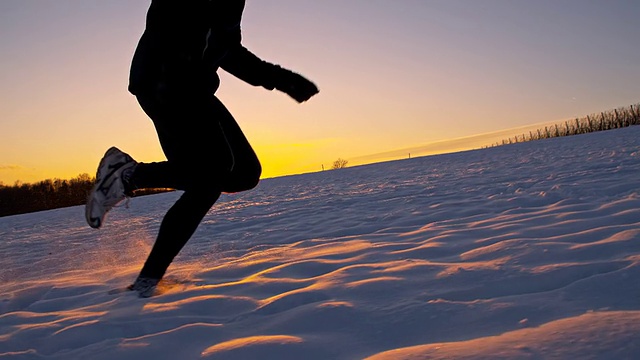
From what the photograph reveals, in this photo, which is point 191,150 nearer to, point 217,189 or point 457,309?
point 217,189

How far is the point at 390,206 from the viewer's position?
15.9ft

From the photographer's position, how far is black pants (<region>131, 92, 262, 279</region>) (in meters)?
2.06

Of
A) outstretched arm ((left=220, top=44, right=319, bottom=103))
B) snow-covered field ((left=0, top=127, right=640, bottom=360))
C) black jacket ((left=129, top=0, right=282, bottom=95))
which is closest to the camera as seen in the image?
snow-covered field ((left=0, top=127, right=640, bottom=360))

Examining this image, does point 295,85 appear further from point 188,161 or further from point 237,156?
point 188,161

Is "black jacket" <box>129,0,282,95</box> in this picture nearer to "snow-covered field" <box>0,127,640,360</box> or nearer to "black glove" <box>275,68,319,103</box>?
"black glove" <box>275,68,319,103</box>

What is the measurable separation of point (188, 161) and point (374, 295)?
981 mm

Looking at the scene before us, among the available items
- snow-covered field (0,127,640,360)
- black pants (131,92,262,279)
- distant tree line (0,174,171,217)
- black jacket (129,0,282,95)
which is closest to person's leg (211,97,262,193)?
black pants (131,92,262,279)

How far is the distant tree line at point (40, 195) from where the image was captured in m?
26.5

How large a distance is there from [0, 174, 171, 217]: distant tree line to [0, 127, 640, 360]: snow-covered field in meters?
24.3

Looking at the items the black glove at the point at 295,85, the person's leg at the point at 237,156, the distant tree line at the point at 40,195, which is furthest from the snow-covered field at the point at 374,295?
the distant tree line at the point at 40,195

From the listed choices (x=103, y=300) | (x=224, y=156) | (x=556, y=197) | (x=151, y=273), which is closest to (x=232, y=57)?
(x=224, y=156)

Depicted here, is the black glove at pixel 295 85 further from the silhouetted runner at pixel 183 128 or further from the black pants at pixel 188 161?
the black pants at pixel 188 161

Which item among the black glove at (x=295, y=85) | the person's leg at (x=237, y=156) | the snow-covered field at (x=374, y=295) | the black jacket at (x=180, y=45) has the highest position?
the black jacket at (x=180, y=45)

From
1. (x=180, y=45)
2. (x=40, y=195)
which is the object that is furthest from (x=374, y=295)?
(x=40, y=195)
